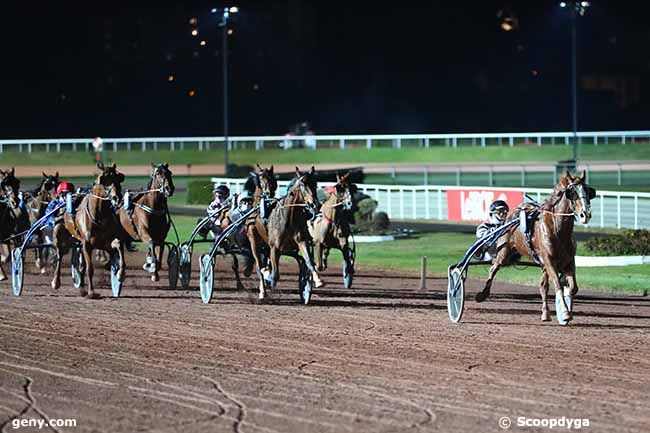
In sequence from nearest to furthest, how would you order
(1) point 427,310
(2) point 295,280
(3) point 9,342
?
(3) point 9,342
(1) point 427,310
(2) point 295,280

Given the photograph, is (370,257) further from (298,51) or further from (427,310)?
(298,51)

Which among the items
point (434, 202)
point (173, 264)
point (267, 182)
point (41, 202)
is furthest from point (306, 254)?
point (434, 202)

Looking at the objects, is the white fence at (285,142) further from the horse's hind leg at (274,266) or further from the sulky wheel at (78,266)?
the horse's hind leg at (274,266)

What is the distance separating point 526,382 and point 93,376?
364 cm

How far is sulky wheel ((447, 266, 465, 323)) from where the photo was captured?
47.5 feet

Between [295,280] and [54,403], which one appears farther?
[295,280]

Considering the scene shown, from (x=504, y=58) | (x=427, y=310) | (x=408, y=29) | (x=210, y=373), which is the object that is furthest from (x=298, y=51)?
(x=210, y=373)

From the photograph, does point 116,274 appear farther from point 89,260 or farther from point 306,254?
point 306,254

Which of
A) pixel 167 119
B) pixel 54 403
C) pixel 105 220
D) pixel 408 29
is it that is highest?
pixel 408 29

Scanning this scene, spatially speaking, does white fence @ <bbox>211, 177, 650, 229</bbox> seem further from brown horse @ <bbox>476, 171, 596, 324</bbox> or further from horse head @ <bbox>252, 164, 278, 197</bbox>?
brown horse @ <bbox>476, 171, 596, 324</bbox>

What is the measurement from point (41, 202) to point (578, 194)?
11171mm

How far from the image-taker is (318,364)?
460 inches

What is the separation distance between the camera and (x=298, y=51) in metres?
73.6

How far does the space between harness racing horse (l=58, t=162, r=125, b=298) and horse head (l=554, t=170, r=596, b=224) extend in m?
6.43
